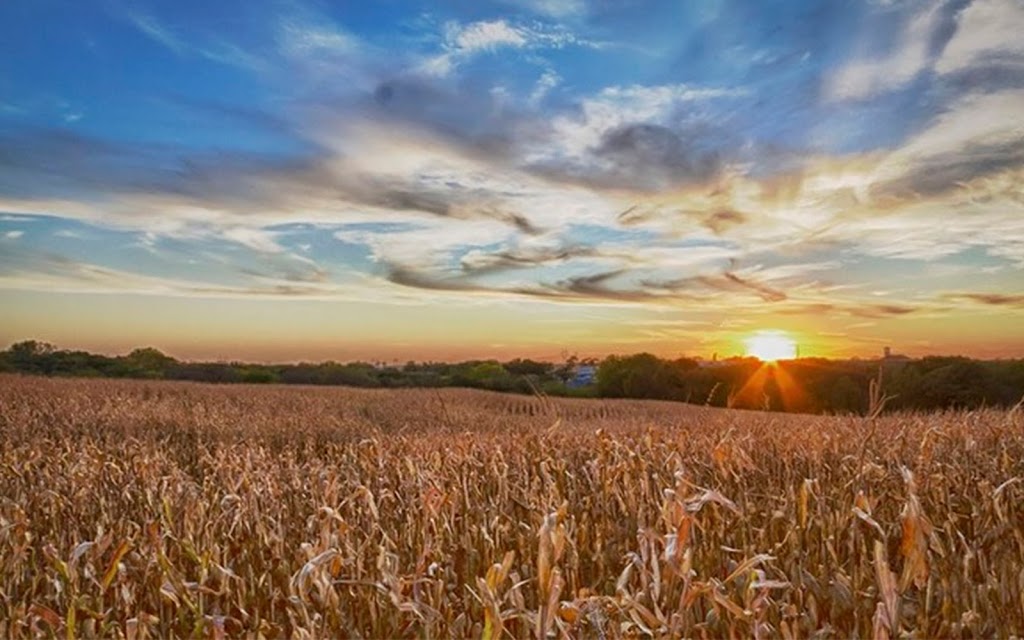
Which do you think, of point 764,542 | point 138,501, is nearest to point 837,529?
point 764,542

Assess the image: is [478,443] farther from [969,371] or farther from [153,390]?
[969,371]

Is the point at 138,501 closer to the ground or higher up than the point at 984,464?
closer to the ground

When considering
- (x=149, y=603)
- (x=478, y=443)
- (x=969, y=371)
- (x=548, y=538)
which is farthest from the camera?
(x=969, y=371)

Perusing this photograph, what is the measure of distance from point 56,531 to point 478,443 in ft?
12.1

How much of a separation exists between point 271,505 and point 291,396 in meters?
20.0

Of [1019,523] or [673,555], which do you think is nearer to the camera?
[673,555]

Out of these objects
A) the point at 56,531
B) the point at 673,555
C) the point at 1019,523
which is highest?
the point at 673,555

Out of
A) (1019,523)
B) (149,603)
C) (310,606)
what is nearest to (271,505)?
(149,603)

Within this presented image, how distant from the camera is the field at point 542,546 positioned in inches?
89.3

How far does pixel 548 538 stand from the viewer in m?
1.98

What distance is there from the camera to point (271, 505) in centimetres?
448

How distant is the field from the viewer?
2268mm

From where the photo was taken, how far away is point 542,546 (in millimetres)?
1942

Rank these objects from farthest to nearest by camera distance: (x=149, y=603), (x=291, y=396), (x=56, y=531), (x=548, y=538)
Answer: (x=291, y=396), (x=56, y=531), (x=149, y=603), (x=548, y=538)
